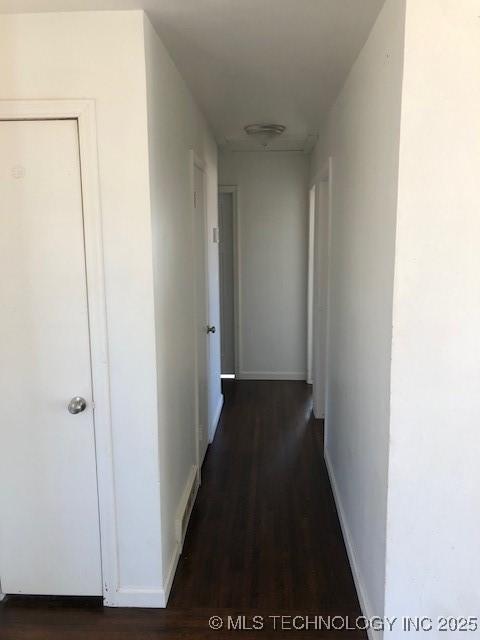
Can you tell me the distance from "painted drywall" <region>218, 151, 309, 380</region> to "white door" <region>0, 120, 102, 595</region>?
11.3ft

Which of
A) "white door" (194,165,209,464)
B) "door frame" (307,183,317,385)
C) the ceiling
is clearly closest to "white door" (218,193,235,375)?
"door frame" (307,183,317,385)

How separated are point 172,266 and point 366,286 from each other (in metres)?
0.92

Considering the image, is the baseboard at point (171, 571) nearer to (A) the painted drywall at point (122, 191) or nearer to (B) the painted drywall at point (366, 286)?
(A) the painted drywall at point (122, 191)

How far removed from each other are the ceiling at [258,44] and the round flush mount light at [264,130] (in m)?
0.41

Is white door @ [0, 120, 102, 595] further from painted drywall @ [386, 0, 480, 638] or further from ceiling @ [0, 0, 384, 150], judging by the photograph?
painted drywall @ [386, 0, 480, 638]

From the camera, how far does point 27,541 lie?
2.20m

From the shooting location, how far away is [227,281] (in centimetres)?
556

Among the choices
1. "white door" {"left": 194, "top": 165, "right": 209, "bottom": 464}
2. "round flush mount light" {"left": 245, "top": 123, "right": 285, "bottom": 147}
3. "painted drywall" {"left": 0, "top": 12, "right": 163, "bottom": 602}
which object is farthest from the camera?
"round flush mount light" {"left": 245, "top": 123, "right": 285, "bottom": 147}

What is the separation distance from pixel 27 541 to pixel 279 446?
2.03 meters

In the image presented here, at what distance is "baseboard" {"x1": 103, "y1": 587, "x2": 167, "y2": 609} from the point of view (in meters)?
2.18

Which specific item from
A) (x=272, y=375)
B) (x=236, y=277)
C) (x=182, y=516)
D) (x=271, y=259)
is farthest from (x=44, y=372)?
(x=272, y=375)

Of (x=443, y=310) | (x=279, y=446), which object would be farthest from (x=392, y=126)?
(x=279, y=446)

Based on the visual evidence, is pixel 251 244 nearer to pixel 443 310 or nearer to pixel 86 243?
pixel 86 243

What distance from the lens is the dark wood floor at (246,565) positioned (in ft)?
6.84
